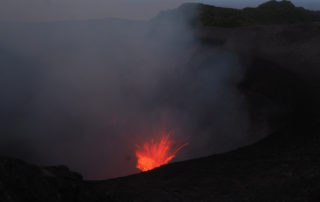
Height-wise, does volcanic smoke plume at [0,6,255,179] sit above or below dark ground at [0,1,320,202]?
above

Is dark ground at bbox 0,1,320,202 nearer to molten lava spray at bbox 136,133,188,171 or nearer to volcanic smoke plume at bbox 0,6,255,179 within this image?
volcanic smoke plume at bbox 0,6,255,179

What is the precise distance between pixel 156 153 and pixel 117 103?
456 cm

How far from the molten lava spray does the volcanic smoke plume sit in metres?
Result: 0.05

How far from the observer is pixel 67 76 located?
64.3ft

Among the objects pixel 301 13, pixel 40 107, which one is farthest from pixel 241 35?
pixel 301 13

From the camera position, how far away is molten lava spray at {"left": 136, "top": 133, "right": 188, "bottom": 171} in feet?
41.4

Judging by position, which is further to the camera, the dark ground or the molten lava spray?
the molten lava spray

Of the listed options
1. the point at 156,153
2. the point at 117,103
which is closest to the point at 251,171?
the point at 156,153

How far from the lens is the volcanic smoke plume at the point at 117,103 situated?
12.6 m

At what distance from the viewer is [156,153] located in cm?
1312

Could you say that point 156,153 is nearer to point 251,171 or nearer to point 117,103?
point 117,103

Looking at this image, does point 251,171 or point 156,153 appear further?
point 156,153

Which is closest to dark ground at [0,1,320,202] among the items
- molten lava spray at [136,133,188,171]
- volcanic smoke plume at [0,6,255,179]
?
volcanic smoke plume at [0,6,255,179]

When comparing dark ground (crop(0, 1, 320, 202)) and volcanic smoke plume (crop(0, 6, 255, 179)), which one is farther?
volcanic smoke plume (crop(0, 6, 255, 179))
